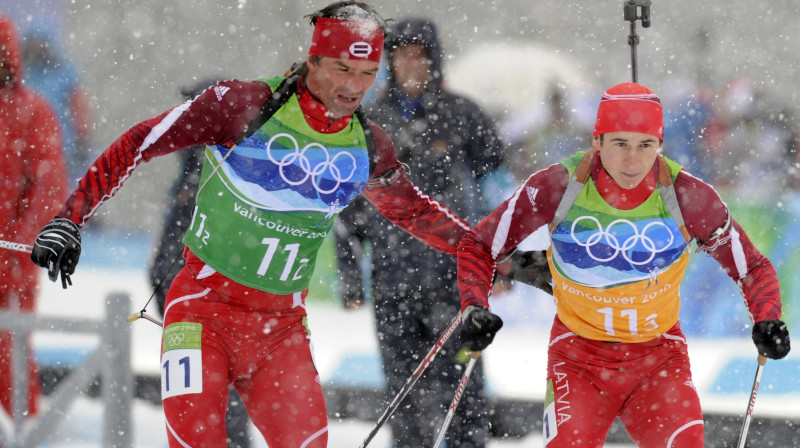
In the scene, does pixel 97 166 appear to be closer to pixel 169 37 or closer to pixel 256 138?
pixel 256 138

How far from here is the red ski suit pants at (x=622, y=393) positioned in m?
3.08

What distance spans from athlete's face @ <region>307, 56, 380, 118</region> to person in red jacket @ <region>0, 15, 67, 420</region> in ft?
6.84

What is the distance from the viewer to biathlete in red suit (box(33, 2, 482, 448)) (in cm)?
303

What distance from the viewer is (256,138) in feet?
10.2

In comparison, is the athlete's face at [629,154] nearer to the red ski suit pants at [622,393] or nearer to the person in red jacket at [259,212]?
the red ski suit pants at [622,393]

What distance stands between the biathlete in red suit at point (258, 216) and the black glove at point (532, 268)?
735 millimetres

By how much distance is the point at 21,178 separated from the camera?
4.76 meters

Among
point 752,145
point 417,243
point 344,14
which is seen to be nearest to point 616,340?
point 417,243

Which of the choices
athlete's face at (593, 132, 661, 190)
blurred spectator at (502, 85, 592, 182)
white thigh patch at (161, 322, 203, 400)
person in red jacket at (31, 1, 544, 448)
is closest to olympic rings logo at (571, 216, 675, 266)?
athlete's face at (593, 132, 661, 190)

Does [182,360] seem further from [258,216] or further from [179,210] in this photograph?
[179,210]

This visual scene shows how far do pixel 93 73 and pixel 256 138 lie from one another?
23.6 feet

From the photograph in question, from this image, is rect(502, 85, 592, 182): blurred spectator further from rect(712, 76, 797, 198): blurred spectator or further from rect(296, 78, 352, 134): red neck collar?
rect(296, 78, 352, 134): red neck collar

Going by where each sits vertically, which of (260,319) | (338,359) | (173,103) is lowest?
(338,359)

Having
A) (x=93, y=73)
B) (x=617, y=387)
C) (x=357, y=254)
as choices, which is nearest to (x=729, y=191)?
(x=357, y=254)
